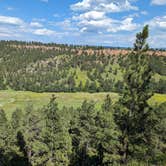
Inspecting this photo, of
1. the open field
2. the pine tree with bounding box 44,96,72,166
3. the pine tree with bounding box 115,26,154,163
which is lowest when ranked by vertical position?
the open field

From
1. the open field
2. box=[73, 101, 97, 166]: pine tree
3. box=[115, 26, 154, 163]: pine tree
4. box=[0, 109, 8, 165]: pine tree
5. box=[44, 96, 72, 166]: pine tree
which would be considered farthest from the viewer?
the open field

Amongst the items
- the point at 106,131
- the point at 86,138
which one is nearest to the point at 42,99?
the point at 86,138

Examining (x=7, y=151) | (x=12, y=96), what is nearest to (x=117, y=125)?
(x=7, y=151)

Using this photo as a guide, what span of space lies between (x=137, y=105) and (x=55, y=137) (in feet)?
69.1

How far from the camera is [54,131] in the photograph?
51375mm

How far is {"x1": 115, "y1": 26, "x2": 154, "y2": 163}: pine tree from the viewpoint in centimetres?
3409

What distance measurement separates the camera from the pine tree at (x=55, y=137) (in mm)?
50250

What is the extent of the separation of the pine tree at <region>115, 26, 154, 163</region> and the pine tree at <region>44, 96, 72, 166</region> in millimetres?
16924

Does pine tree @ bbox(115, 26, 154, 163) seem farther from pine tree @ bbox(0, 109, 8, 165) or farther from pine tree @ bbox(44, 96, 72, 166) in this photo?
pine tree @ bbox(0, 109, 8, 165)

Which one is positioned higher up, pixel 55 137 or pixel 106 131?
pixel 106 131

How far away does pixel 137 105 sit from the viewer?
112 feet

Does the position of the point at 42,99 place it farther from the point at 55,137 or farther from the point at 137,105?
the point at 137,105

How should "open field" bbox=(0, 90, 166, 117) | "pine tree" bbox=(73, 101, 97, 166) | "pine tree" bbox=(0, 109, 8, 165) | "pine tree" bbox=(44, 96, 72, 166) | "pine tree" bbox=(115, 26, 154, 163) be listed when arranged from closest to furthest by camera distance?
"pine tree" bbox=(115, 26, 154, 163), "pine tree" bbox=(44, 96, 72, 166), "pine tree" bbox=(73, 101, 97, 166), "pine tree" bbox=(0, 109, 8, 165), "open field" bbox=(0, 90, 166, 117)

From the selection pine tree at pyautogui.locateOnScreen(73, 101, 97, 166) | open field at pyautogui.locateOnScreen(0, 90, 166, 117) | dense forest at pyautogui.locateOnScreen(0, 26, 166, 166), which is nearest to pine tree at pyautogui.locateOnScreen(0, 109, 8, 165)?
dense forest at pyautogui.locateOnScreen(0, 26, 166, 166)
